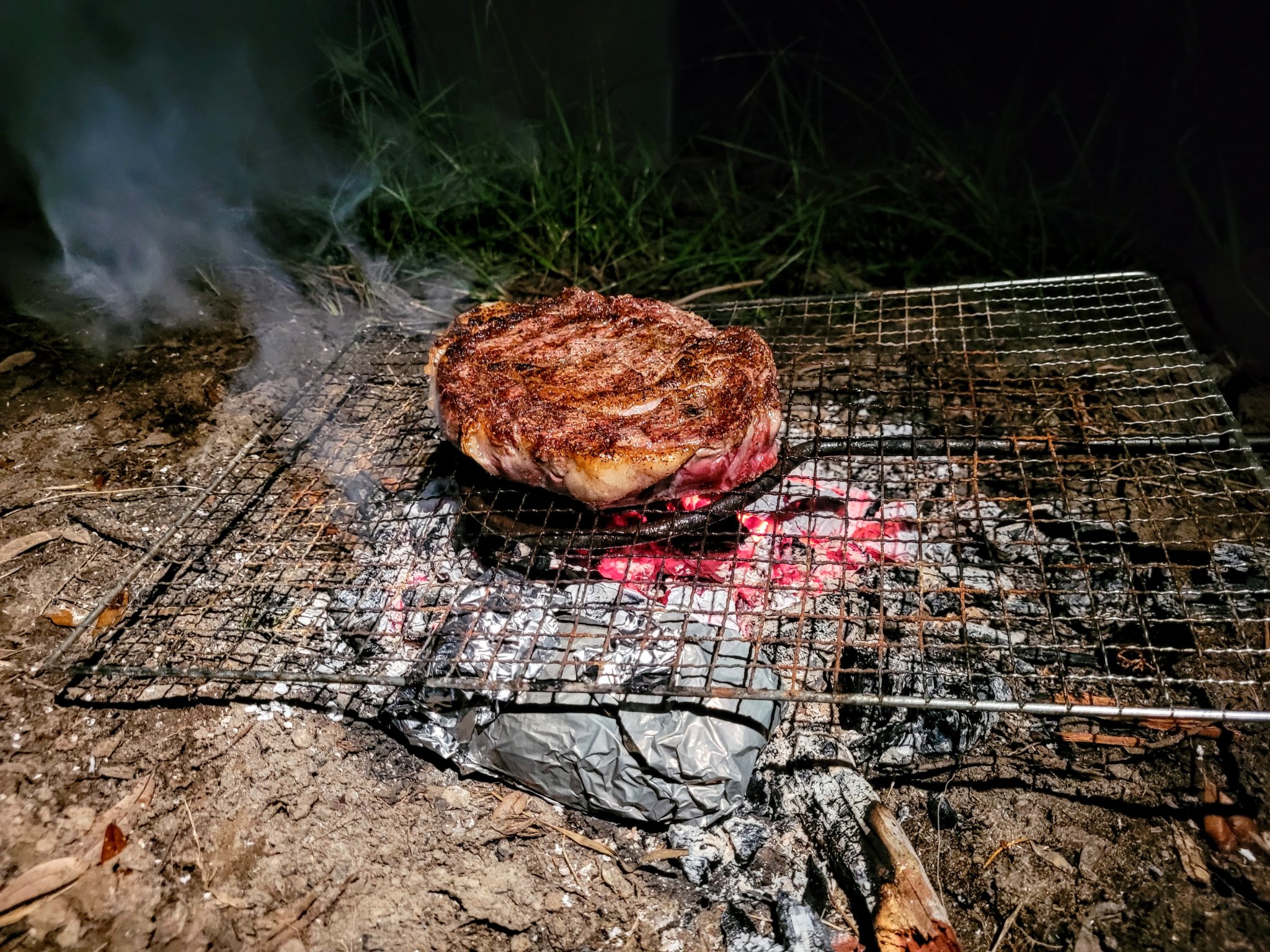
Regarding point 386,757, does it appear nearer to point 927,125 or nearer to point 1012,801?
point 1012,801

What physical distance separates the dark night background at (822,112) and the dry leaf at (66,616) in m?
2.95

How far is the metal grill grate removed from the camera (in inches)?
116

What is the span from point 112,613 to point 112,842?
1.14 metres

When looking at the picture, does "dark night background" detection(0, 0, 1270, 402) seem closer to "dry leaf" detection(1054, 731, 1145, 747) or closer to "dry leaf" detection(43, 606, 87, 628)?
"dry leaf" detection(1054, 731, 1145, 747)

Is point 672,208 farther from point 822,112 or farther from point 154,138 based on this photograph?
point 154,138

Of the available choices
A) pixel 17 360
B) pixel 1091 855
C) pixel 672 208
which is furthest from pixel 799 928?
pixel 17 360

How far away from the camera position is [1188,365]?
11.9 feet

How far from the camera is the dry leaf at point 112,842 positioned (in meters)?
2.79

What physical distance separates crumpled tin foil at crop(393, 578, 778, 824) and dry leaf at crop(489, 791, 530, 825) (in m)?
0.07

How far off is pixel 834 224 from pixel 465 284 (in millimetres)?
2962

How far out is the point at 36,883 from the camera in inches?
106

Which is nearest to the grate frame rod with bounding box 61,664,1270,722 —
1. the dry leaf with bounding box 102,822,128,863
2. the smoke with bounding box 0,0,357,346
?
the dry leaf with bounding box 102,822,128,863

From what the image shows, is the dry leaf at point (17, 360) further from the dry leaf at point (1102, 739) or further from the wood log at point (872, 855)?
the dry leaf at point (1102, 739)

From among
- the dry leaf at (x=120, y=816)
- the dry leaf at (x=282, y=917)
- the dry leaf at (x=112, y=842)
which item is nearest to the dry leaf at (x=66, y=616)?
the dry leaf at (x=120, y=816)
